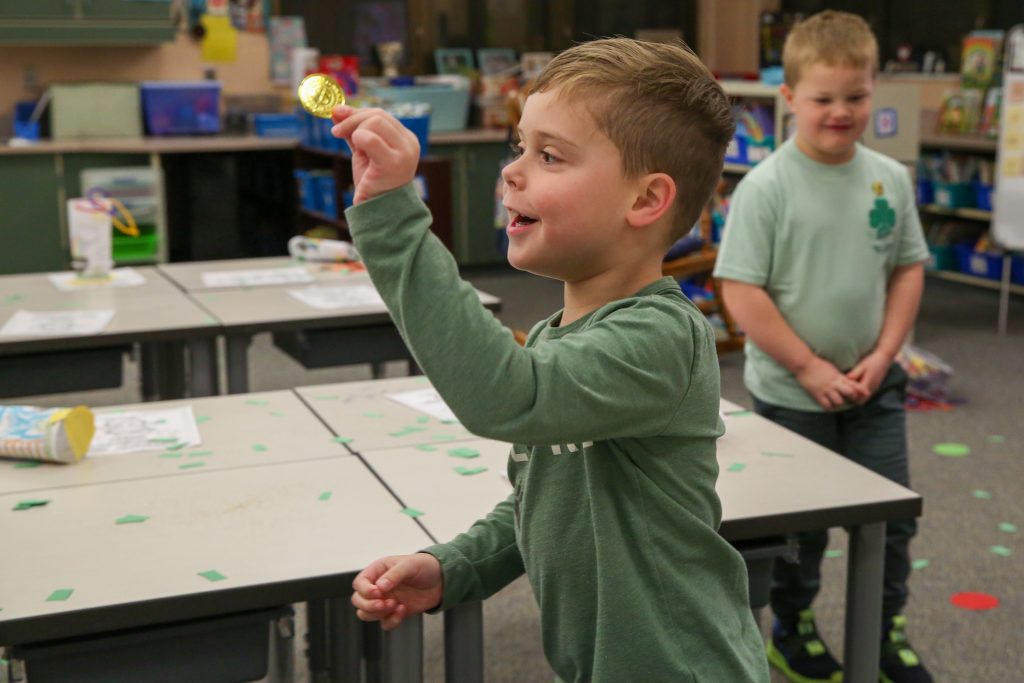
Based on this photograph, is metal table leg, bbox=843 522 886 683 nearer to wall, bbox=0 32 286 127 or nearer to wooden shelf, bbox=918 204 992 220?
wooden shelf, bbox=918 204 992 220

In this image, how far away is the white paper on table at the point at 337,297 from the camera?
9.90 ft

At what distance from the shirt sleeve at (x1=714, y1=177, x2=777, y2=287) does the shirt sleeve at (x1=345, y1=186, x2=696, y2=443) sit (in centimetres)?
130

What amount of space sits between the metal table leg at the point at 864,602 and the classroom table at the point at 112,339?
151cm

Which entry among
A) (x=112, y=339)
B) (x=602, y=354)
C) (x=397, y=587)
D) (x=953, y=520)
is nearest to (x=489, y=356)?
(x=602, y=354)

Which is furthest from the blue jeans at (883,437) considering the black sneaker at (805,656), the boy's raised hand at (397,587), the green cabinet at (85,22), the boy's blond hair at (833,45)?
the green cabinet at (85,22)

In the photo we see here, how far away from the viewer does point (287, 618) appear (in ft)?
5.30

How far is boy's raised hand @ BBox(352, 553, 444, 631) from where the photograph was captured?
1235 mm

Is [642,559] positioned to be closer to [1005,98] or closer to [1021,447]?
[1021,447]

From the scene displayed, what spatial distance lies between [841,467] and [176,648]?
3.05ft

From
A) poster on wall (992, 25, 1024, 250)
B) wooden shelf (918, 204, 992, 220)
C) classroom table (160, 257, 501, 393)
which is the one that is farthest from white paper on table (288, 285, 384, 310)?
wooden shelf (918, 204, 992, 220)

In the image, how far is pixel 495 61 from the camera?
300 inches

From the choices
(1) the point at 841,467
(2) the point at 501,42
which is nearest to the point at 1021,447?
(1) the point at 841,467

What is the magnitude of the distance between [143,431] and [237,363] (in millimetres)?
863

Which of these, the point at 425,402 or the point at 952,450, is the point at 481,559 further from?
the point at 952,450
